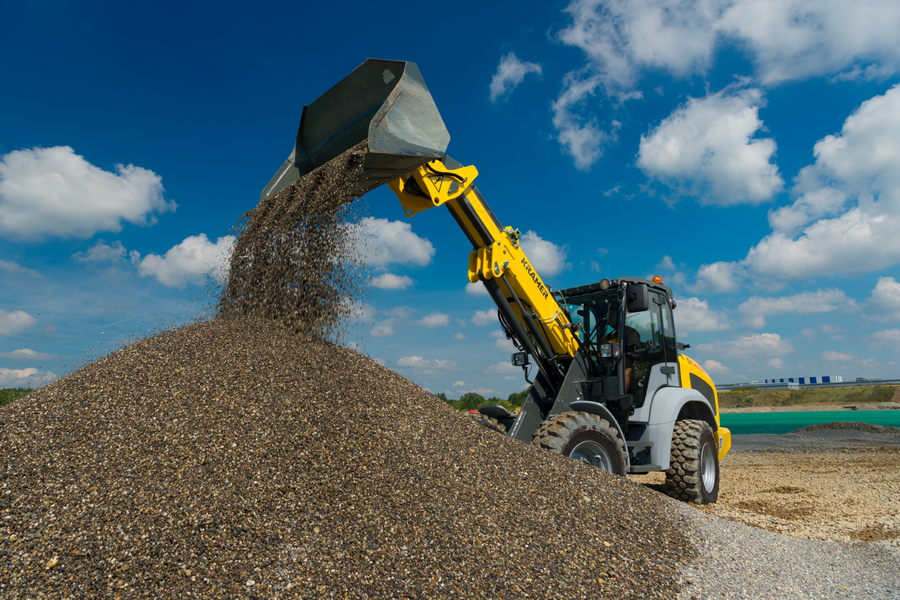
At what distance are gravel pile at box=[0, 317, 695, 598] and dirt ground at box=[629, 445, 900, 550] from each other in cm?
220

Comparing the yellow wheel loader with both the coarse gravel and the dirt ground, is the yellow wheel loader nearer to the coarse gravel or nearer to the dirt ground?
the dirt ground

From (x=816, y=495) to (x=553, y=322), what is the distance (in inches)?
188

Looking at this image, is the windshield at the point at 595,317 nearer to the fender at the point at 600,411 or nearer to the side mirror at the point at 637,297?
the side mirror at the point at 637,297

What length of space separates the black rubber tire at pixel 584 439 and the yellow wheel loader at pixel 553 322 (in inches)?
0.5

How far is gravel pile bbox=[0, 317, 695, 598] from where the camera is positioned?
2838 millimetres

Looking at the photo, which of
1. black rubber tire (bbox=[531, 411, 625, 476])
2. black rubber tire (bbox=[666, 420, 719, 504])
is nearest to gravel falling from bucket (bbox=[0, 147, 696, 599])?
black rubber tire (bbox=[531, 411, 625, 476])

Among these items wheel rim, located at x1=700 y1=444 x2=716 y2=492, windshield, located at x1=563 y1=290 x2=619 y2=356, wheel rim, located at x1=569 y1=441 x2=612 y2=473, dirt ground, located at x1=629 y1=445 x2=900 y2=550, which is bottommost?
dirt ground, located at x1=629 y1=445 x2=900 y2=550

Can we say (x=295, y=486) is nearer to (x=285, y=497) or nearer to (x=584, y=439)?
(x=285, y=497)

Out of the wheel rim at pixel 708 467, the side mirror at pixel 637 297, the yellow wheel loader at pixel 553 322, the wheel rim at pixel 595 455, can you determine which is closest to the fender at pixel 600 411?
the yellow wheel loader at pixel 553 322

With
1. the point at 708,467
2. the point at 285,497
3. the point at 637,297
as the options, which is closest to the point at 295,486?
the point at 285,497

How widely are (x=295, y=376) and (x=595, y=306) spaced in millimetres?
3872

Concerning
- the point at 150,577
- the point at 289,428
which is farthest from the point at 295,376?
the point at 150,577

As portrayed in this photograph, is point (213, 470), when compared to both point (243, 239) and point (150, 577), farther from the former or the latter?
point (243, 239)

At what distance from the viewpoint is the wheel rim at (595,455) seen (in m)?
5.27
